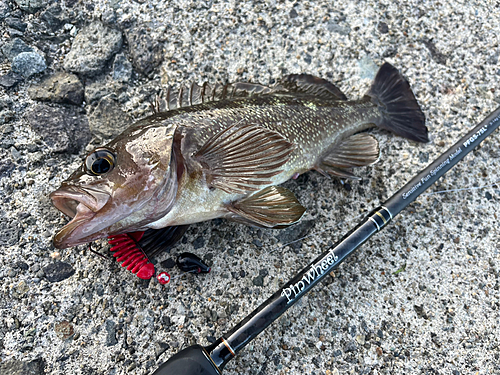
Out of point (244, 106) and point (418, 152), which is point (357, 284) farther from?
point (244, 106)

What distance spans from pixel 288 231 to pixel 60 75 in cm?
182

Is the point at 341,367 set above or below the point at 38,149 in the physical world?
below

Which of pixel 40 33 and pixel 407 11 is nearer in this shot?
pixel 40 33

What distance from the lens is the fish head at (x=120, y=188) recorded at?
4.78 ft

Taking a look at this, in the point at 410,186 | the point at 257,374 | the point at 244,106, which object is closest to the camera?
the point at 257,374

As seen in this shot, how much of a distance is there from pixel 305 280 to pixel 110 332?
105 cm

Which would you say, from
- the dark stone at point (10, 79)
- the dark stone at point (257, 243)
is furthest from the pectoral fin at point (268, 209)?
the dark stone at point (10, 79)

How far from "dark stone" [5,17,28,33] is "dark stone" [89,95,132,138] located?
758mm

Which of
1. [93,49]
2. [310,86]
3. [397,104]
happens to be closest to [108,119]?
[93,49]

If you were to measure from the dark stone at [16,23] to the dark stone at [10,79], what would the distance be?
34 cm

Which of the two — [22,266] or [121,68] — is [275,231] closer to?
[22,266]

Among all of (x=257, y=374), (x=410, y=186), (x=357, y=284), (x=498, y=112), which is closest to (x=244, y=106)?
(x=410, y=186)

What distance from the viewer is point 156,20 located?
247 cm

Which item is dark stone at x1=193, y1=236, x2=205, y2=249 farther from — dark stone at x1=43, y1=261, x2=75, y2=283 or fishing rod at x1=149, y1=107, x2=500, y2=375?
dark stone at x1=43, y1=261, x2=75, y2=283
